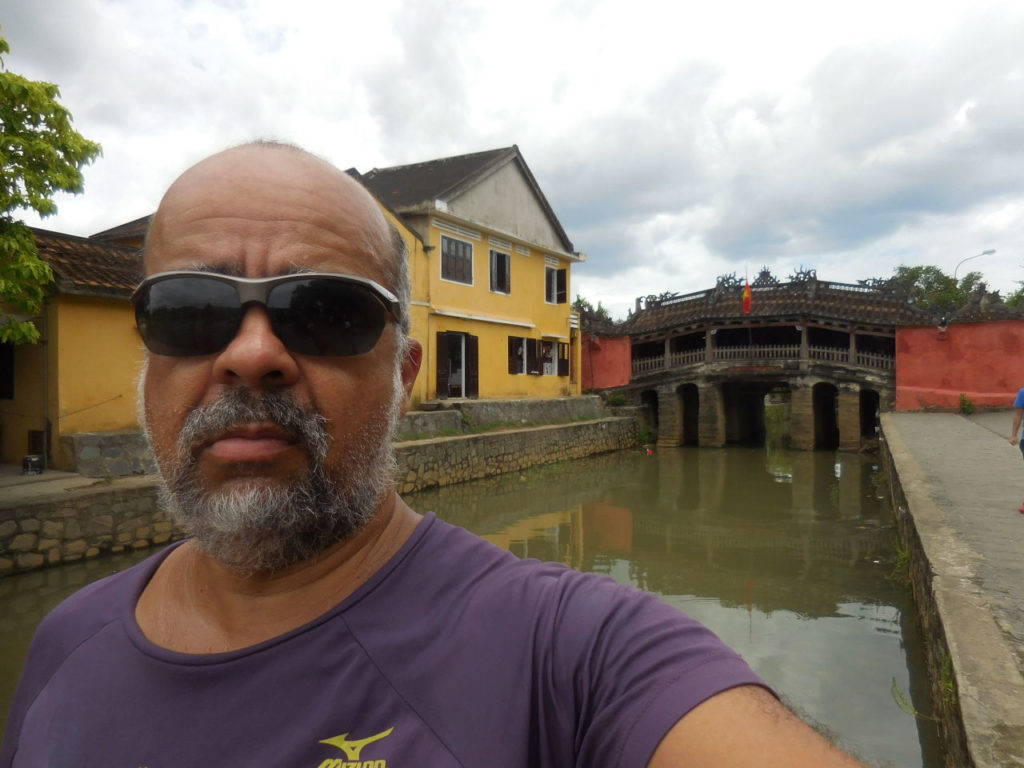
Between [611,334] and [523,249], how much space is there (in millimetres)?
6487

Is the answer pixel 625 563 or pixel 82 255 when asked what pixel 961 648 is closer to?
pixel 625 563

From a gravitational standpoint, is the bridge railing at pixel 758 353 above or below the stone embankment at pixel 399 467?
above

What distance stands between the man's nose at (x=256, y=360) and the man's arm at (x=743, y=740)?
854 mm

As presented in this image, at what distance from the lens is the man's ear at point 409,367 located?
1478 millimetres

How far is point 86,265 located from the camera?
344 inches

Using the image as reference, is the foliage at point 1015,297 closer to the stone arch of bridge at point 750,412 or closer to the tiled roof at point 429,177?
the stone arch of bridge at point 750,412

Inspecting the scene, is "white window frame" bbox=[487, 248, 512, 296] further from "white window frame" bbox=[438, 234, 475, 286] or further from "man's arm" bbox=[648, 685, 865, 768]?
"man's arm" bbox=[648, 685, 865, 768]

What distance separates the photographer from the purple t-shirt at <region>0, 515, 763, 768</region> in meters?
0.93

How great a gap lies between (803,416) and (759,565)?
46.3ft

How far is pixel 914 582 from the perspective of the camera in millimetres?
6012

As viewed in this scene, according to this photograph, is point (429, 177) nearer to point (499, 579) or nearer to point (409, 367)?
point (409, 367)

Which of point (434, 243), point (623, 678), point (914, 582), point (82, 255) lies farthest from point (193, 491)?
point (434, 243)

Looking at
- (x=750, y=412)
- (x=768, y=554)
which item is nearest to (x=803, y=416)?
(x=750, y=412)

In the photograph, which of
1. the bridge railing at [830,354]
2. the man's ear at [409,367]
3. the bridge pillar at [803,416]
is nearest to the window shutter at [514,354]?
the bridge pillar at [803,416]
